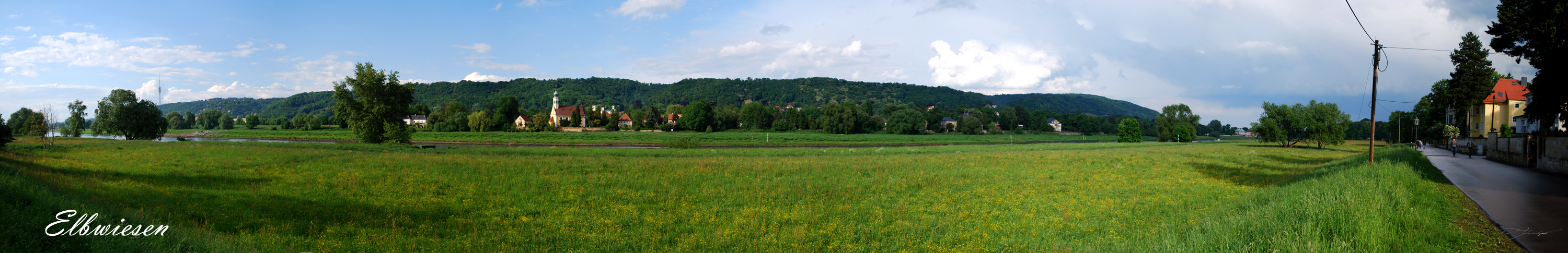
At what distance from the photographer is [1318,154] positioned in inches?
1601

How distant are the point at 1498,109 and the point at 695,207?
216 feet

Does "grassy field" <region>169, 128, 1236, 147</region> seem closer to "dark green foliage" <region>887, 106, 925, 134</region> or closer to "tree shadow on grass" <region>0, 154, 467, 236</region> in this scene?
"dark green foliage" <region>887, 106, 925, 134</region>

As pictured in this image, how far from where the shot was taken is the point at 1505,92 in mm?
43719

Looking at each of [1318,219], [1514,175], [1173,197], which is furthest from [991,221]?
[1514,175]

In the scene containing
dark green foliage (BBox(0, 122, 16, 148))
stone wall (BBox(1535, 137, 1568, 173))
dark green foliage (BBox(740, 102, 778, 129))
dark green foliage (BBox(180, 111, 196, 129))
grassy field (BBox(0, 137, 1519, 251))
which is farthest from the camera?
dark green foliage (BBox(740, 102, 778, 129))

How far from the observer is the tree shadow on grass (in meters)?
8.55

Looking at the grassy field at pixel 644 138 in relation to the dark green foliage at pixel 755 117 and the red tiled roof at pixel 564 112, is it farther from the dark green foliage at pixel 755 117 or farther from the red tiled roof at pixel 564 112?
the red tiled roof at pixel 564 112

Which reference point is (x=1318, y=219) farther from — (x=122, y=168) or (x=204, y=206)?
(x=122, y=168)

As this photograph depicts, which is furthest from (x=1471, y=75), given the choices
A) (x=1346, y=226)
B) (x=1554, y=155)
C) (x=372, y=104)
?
(x=372, y=104)

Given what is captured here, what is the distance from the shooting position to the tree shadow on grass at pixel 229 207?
855 cm

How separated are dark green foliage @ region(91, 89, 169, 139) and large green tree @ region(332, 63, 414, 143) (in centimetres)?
1996

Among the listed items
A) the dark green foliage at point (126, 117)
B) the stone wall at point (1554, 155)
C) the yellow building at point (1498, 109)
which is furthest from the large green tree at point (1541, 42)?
the dark green foliage at point (126, 117)

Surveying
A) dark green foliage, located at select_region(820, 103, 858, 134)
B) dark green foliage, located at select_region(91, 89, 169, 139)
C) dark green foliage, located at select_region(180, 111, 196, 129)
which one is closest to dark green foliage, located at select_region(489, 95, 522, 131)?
dark green foliage, located at select_region(91, 89, 169, 139)

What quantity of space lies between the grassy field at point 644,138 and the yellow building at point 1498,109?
4238 centimetres
